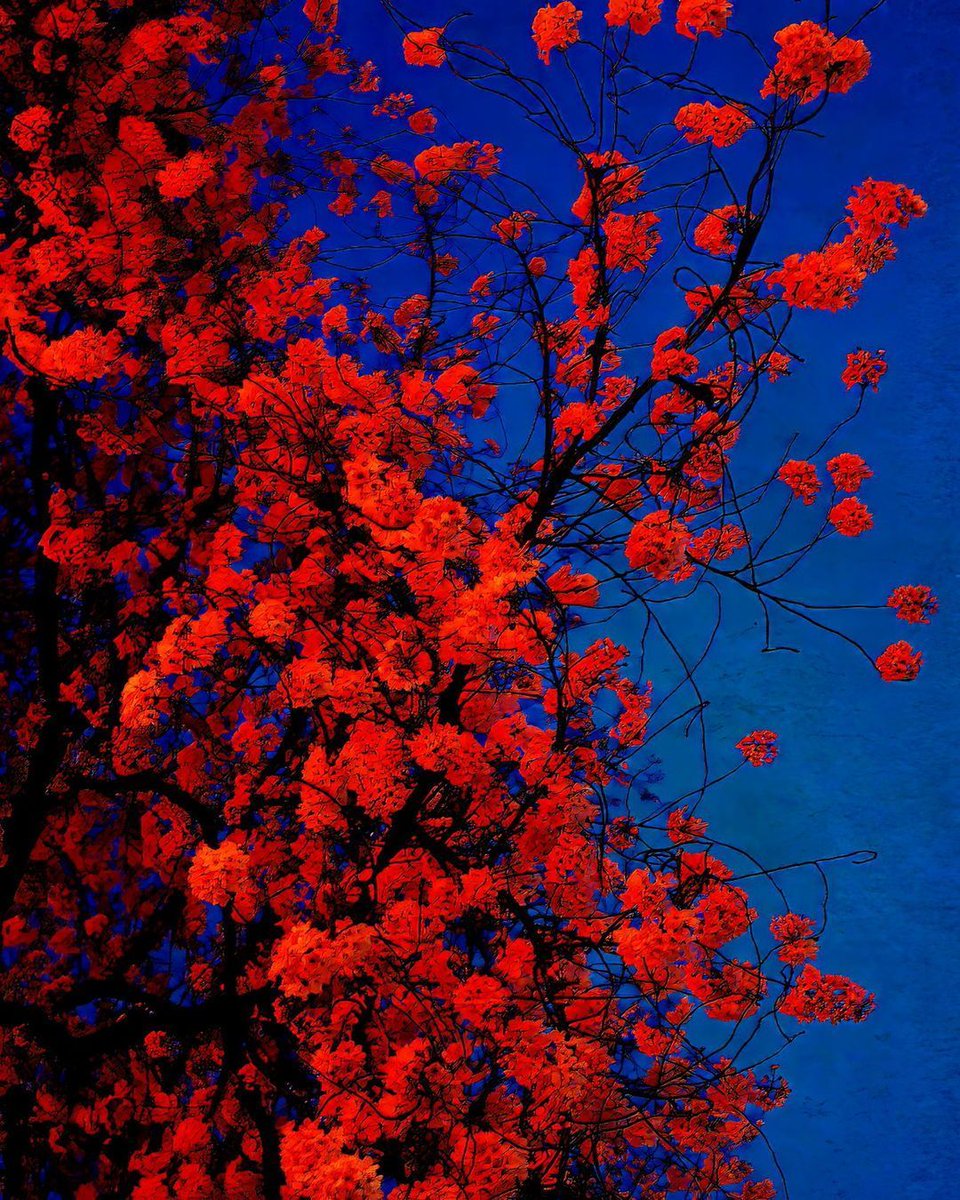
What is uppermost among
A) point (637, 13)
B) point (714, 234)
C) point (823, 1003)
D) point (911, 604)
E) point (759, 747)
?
point (714, 234)

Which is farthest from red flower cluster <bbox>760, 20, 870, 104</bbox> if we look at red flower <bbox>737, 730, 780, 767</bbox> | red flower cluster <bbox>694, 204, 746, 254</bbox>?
red flower <bbox>737, 730, 780, 767</bbox>

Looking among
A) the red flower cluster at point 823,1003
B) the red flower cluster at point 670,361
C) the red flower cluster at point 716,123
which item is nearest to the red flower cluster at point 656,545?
the red flower cluster at point 670,361

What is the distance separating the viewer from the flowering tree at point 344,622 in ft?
8.41

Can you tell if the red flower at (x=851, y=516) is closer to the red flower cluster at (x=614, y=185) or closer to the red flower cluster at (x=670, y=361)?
the red flower cluster at (x=670, y=361)

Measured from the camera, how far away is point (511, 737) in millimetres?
3596

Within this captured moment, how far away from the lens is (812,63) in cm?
225

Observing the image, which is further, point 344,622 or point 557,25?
point 344,622

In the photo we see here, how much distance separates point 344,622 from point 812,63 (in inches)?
85.6

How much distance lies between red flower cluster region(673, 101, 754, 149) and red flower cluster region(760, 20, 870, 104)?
457 millimetres

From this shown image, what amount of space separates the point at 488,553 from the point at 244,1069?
2414mm

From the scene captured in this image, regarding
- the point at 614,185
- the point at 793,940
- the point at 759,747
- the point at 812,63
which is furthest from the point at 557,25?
the point at 793,940

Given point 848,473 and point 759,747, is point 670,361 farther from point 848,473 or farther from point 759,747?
point 759,747

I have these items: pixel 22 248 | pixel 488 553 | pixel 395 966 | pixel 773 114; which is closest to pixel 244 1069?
pixel 395 966

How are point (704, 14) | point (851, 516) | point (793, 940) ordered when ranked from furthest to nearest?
point (793, 940), point (851, 516), point (704, 14)
